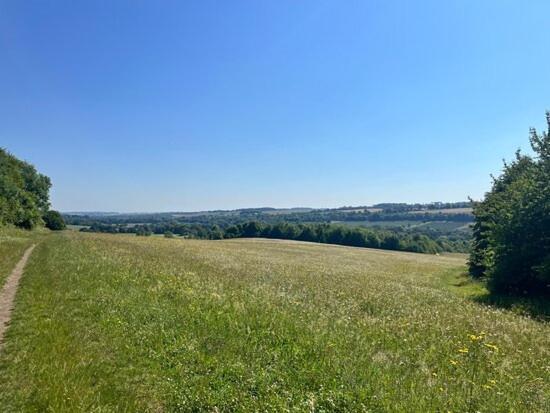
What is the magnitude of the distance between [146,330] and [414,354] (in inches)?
230

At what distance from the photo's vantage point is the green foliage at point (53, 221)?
92438 millimetres

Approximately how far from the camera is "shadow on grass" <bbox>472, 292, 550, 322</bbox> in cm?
1316

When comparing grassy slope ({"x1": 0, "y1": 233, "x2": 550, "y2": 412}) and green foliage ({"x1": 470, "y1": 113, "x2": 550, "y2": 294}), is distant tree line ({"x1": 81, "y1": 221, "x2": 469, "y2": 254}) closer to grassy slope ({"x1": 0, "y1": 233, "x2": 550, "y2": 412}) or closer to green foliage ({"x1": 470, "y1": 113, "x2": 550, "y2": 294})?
green foliage ({"x1": 470, "y1": 113, "x2": 550, "y2": 294})

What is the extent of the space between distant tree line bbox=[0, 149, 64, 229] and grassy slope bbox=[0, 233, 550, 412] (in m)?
52.7

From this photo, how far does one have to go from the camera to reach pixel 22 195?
6619cm

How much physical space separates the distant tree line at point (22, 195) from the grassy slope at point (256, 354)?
52660 millimetres

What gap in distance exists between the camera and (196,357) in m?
7.17

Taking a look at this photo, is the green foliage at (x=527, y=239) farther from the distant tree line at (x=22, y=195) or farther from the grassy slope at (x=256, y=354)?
the distant tree line at (x=22, y=195)

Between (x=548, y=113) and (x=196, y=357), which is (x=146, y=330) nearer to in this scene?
(x=196, y=357)

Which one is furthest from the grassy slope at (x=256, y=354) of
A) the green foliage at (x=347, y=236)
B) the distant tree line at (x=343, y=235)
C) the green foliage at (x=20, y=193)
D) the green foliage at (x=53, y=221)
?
the green foliage at (x=53, y=221)

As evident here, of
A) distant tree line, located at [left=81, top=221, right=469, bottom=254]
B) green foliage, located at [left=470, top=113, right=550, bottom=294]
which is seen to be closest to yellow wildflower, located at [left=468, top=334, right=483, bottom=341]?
green foliage, located at [left=470, top=113, right=550, bottom=294]

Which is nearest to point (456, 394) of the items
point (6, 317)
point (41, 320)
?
point (41, 320)

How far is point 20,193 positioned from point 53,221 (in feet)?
99.1

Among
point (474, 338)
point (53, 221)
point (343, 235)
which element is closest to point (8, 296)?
point (474, 338)
